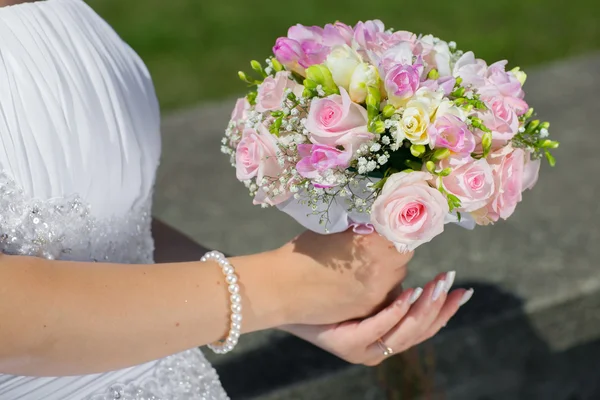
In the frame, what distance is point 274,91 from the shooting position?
1542 mm

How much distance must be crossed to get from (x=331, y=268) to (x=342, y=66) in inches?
15.1

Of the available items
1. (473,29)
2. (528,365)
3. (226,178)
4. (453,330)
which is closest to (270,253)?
(453,330)

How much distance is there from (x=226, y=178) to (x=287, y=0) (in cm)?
437

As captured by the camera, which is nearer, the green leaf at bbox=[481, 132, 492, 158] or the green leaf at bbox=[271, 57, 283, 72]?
the green leaf at bbox=[481, 132, 492, 158]

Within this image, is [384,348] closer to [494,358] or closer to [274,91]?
[274,91]

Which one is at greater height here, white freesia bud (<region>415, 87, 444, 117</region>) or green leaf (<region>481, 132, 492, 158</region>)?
white freesia bud (<region>415, 87, 444, 117</region>)

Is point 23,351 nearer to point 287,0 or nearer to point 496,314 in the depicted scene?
point 496,314

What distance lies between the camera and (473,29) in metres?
7.09

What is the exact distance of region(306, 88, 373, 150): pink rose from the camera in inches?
55.5

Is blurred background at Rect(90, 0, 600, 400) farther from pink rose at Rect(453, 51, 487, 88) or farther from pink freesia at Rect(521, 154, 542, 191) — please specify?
pink rose at Rect(453, 51, 487, 88)

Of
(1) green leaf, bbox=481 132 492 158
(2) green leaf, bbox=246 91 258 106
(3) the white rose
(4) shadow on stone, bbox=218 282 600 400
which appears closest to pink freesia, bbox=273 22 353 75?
(2) green leaf, bbox=246 91 258 106

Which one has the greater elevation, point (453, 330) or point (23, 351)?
point (23, 351)

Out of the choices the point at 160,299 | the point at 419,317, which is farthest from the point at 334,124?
the point at 419,317

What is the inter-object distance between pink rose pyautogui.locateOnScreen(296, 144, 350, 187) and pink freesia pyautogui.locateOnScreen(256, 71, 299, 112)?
0.16 meters
